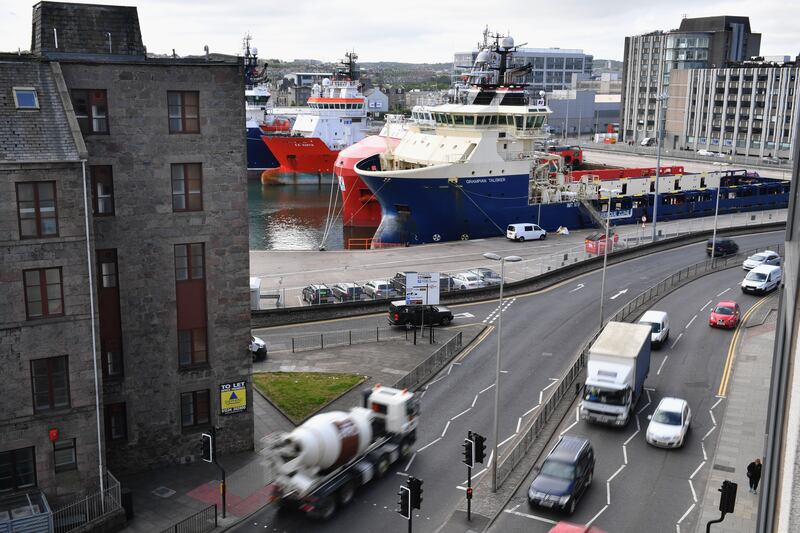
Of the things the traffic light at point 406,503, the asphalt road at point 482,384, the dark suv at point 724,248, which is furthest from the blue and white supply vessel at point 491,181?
the traffic light at point 406,503

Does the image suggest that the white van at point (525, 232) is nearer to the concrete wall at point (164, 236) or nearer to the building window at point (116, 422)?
the concrete wall at point (164, 236)

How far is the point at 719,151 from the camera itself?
450ft

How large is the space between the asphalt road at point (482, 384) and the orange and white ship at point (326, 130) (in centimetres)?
7693

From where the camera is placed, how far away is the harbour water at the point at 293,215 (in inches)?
3209

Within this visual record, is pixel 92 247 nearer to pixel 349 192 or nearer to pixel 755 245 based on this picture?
pixel 755 245

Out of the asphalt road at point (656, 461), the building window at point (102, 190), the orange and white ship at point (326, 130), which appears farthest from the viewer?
the orange and white ship at point (326, 130)

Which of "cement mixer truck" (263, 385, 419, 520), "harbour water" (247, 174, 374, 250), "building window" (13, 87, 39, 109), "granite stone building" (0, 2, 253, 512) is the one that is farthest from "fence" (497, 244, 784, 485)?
"harbour water" (247, 174, 374, 250)

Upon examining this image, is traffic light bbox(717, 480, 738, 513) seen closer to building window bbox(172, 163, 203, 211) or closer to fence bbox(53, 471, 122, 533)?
fence bbox(53, 471, 122, 533)

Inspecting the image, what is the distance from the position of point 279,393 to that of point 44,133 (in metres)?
15.0

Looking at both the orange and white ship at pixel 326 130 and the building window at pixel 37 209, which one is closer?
the building window at pixel 37 209

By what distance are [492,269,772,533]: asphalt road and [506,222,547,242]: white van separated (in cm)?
2502

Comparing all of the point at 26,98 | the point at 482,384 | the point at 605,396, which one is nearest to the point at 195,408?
the point at 26,98

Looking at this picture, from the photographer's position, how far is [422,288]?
1583 inches

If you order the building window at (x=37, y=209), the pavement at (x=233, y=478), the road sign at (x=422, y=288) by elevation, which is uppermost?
the building window at (x=37, y=209)
